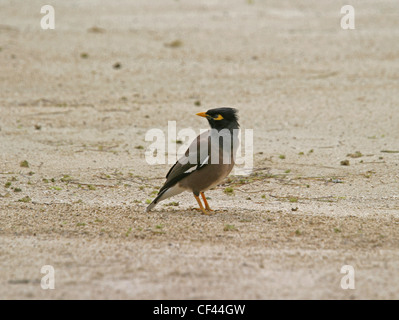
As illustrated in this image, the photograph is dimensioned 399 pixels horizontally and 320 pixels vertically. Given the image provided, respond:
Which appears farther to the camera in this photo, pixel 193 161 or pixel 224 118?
pixel 224 118

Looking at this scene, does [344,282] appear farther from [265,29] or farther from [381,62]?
[265,29]

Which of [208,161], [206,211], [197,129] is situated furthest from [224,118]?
[197,129]

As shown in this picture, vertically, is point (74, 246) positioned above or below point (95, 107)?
below

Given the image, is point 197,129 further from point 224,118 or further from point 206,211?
point 206,211

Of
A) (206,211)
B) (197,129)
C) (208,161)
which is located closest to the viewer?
(208,161)

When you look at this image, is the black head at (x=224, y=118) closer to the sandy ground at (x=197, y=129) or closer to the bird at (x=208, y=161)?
the bird at (x=208, y=161)

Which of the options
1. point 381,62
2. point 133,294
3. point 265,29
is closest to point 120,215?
point 133,294

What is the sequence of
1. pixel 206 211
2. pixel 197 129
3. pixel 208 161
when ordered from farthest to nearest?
pixel 197 129, pixel 206 211, pixel 208 161

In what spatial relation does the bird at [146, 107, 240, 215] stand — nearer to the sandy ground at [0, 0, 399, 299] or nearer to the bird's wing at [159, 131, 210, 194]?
the bird's wing at [159, 131, 210, 194]

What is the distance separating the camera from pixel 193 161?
7.72m

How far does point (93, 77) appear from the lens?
14.6m

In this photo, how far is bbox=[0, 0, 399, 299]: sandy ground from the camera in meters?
5.78

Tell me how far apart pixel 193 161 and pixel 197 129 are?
448 centimetres

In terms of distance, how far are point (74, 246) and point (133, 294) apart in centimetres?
131
